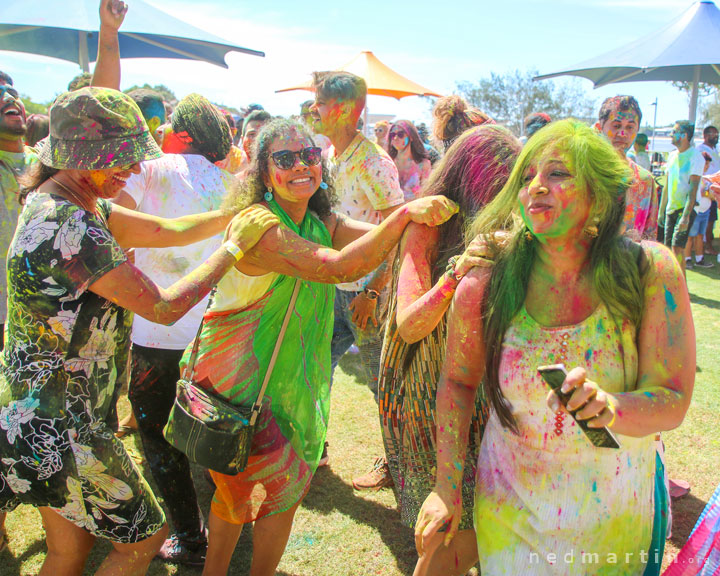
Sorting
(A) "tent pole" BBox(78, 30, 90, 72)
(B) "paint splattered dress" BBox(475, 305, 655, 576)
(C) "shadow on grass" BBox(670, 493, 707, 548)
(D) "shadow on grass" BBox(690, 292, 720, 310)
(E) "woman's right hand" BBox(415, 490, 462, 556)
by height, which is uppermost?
(A) "tent pole" BBox(78, 30, 90, 72)

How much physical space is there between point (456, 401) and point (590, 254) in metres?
0.62

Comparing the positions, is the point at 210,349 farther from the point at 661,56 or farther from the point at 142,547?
the point at 661,56

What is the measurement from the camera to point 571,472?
1611 mm

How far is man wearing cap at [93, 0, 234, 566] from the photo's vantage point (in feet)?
9.61

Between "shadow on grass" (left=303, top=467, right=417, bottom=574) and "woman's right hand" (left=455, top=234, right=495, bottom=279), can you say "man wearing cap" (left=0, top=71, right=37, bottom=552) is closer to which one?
"shadow on grass" (left=303, top=467, right=417, bottom=574)

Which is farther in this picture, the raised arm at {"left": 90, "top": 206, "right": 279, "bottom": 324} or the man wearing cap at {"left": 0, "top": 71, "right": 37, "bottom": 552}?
the man wearing cap at {"left": 0, "top": 71, "right": 37, "bottom": 552}

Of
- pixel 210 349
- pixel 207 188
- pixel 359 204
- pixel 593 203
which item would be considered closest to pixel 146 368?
pixel 210 349

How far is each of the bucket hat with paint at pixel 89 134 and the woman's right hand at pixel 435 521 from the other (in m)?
1.52

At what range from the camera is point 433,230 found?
2.22 m

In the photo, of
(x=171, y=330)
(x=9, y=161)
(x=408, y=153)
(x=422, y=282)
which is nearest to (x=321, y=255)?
(x=422, y=282)

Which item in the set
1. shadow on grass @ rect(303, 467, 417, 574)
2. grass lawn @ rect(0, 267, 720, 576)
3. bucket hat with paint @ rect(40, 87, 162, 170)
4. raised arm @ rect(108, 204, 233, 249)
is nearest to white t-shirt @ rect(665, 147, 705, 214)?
grass lawn @ rect(0, 267, 720, 576)

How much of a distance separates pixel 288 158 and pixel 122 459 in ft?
4.31

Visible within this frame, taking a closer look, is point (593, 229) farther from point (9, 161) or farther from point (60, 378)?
point (9, 161)

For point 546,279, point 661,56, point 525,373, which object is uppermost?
point 661,56
